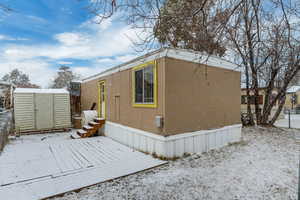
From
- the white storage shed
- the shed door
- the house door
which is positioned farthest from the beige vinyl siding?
the house door

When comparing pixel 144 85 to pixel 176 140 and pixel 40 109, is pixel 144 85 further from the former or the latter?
pixel 40 109

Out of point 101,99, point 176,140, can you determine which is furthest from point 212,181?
point 101,99

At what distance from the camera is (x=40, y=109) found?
708 cm

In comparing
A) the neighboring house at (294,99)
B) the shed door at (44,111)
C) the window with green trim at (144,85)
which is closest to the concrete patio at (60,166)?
the window with green trim at (144,85)

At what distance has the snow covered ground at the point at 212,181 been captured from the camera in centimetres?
240

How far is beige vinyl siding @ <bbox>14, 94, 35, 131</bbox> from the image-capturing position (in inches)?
262

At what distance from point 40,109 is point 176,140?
631 centimetres

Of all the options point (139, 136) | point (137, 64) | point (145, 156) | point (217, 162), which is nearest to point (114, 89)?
point (137, 64)

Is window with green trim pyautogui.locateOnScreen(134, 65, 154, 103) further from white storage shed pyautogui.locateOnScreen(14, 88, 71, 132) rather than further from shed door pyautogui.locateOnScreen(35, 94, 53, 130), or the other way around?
shed door pyautogui.locateOnScreen(35, 94, 53, 130)

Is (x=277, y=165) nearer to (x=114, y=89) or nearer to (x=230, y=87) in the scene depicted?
(x=230, y=87)

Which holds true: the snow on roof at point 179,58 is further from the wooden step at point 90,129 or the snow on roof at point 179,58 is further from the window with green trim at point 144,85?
the wooden step at point 90,129

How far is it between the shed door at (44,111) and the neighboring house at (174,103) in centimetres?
323

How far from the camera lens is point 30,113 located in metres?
6.91

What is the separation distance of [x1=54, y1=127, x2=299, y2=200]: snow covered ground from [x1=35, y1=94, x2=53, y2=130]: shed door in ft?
19.4
